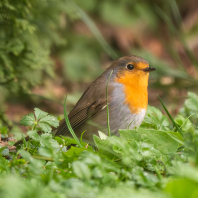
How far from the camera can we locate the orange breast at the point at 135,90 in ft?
8.55

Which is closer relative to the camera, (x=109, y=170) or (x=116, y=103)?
(x=109, y=170)

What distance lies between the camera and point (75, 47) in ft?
18.9

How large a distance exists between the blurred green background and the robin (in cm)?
47

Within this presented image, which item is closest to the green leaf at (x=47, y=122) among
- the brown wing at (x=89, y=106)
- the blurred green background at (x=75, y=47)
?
the brown wing at (x=89, y=106)

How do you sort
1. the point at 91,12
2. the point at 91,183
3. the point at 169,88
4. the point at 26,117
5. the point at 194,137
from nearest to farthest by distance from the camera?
1. the point at 91,183
2. the point at 194,137
3. the point at 26,117
4. the point at 169,88
5. the point at 91,12

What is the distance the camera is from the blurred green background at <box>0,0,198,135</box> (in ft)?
11.2

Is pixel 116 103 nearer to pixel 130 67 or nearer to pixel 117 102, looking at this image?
pixel 117 102

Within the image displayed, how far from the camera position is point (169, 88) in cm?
486

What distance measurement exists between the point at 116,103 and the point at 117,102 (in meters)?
0.01

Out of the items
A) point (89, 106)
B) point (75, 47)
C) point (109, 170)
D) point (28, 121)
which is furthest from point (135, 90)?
point (75, 47)

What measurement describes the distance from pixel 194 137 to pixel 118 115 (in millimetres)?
1305

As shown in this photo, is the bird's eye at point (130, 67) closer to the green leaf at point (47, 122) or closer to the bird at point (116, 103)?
the bird at point (116, 103)

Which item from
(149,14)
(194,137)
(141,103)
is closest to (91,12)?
(149,14)

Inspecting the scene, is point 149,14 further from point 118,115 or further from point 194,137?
point 194,137
